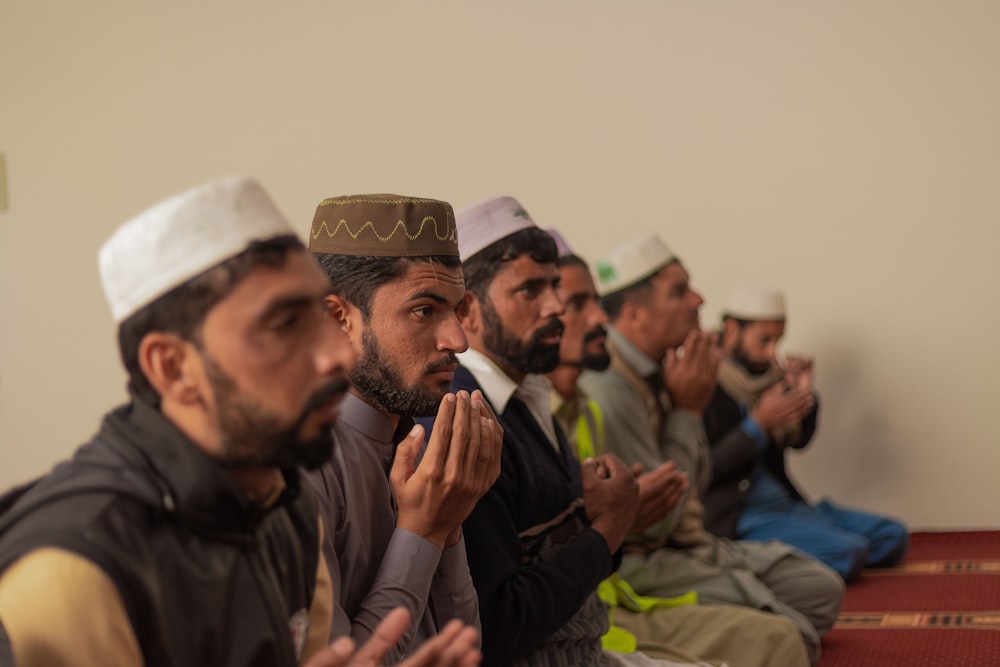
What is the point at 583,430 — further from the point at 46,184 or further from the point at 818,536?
the point at 46,184

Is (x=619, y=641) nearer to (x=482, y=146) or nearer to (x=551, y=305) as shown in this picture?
(x=551, y=305)

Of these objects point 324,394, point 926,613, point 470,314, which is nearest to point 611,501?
point 470,314

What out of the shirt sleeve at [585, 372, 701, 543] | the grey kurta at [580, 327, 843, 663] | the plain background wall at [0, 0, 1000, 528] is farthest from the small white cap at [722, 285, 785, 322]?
the shirt sleeve at [585, 372, 701, 543]

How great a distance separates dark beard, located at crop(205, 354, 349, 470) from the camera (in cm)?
130

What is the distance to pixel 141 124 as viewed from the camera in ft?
22.4

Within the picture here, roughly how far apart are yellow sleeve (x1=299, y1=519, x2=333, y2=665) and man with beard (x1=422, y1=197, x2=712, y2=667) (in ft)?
2.09

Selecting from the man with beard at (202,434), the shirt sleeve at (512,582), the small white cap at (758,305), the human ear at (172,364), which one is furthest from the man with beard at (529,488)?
the small white cap at (758,305)

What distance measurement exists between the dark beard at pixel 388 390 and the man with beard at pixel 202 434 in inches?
28.2

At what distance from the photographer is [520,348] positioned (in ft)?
8.97

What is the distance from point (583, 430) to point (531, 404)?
3.21 ft

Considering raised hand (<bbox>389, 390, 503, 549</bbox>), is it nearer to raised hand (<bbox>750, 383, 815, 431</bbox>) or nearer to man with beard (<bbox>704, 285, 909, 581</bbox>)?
man with beard (<bbox>704, 285, 909, 581</bbox>)

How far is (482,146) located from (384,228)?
470 centimetres

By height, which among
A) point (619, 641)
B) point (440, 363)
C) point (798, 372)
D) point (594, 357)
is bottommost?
point (798, 372)

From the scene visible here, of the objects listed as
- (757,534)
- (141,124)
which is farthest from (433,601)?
(141,124)
